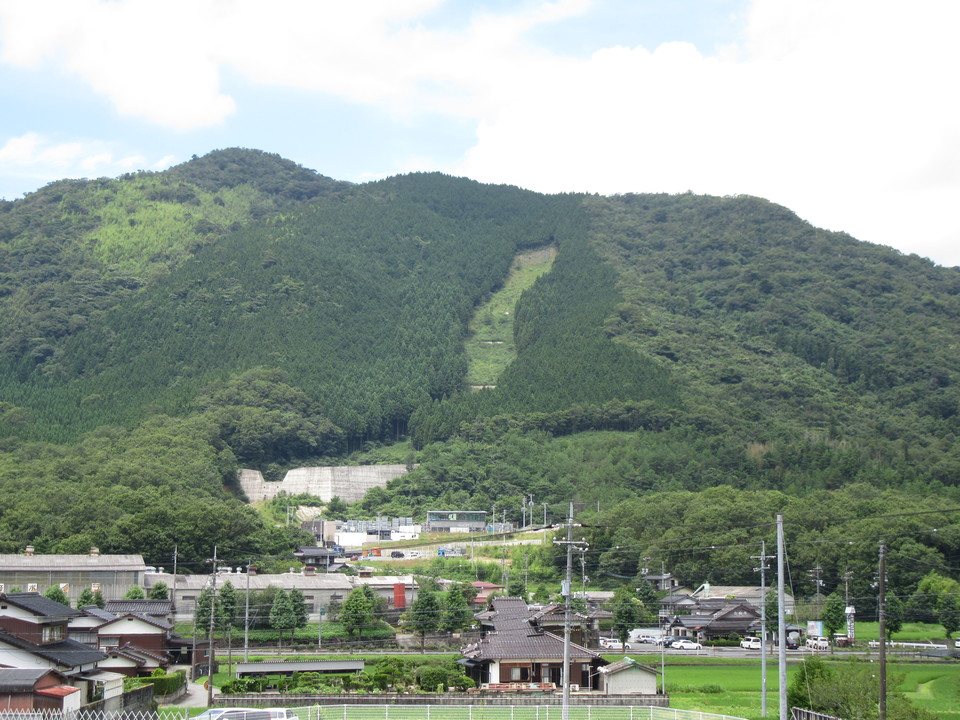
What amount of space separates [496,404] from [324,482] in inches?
874

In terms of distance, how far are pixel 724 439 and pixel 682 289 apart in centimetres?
7882

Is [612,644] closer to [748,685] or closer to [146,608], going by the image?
[748,685]

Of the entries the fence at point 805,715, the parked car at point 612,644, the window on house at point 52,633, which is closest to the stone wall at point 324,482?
the parked car at point 612,644

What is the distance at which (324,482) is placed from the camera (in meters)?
123

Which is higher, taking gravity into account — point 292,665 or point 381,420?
point 381,420

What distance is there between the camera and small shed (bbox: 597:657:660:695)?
4428 cm

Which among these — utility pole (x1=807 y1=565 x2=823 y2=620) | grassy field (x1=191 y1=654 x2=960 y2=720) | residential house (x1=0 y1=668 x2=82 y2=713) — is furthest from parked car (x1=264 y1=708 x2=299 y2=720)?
utility pole (x1=807 y1=565 x2=823 y2=620)

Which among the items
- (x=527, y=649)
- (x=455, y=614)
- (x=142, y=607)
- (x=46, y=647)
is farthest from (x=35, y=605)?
(x=455, y=614)

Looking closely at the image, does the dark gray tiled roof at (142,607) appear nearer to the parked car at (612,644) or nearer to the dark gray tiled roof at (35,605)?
the dark gray tiled roof at (35,605)

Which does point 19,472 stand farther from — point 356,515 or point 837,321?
point 837,321

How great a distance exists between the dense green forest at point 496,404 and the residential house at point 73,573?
4967 millimetres

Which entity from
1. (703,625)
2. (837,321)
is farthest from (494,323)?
(703,625)

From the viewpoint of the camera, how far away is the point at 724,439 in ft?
401

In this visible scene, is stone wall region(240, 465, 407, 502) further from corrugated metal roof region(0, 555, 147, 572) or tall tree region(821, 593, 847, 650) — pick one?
tall tree region(821, 593, 847, 650)
